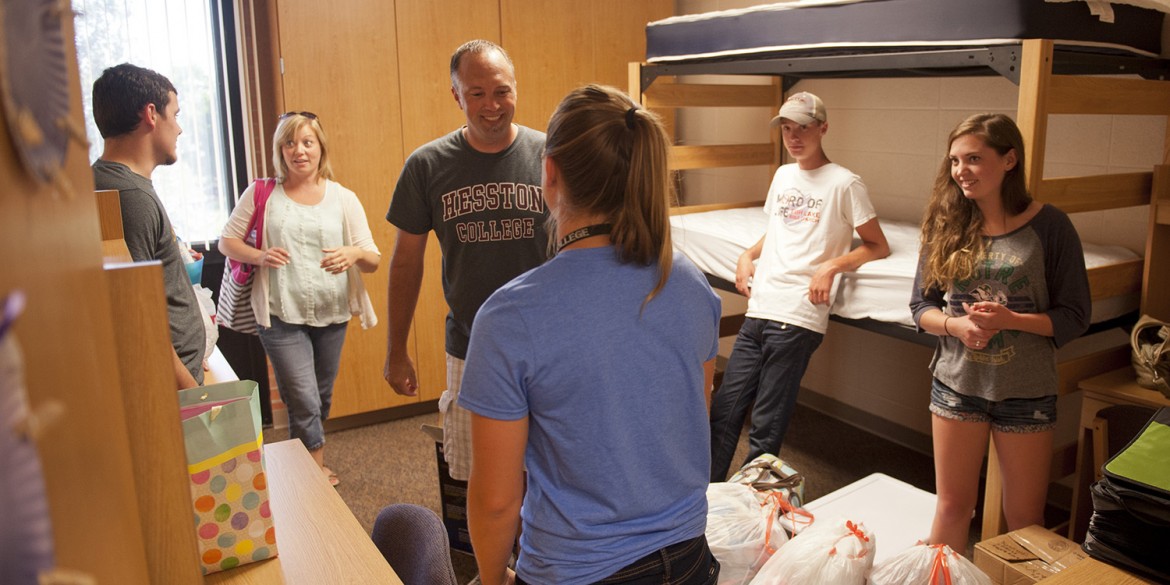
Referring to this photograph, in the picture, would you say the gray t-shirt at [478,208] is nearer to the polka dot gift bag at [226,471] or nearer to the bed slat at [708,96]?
the polka dot gift bag at [226,471]

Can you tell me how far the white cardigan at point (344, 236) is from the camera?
3.03 metres

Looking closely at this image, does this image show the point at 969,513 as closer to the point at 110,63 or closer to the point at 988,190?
the point at 988,190

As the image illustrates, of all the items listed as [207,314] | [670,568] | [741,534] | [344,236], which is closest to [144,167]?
[207,314]

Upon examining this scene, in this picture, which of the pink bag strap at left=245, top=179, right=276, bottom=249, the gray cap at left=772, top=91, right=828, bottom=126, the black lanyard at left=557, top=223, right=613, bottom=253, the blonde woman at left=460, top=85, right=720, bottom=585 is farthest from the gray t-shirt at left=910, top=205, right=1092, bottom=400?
the pink bag strap at left=245, top=179, right=276, bottom=249

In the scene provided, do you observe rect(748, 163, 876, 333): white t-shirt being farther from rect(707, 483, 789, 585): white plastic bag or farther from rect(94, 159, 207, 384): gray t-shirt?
rect(94, 159, 207, 384): gray t-shirt

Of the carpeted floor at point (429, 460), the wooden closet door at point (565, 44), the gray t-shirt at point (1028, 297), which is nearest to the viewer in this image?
the gray t-shirt at point (1028, 297)

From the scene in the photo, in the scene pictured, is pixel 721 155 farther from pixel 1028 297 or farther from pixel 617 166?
pixel 617 166

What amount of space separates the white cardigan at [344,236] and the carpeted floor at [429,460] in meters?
0.69

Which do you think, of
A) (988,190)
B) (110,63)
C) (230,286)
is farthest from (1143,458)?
(110,63)

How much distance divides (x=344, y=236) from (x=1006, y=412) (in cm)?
231

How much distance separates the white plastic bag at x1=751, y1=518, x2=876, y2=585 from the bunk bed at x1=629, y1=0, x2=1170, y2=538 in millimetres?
718

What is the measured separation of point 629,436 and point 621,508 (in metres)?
0.11

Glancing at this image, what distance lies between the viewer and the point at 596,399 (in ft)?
3.87

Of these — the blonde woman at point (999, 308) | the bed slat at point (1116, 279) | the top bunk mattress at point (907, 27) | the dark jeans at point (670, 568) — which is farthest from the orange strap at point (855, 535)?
the top bunk mattress at point (907, 27)
